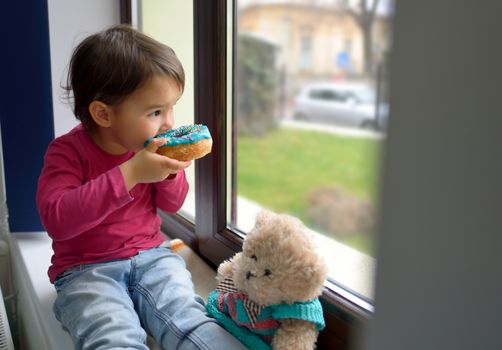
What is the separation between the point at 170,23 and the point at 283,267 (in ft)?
3.36

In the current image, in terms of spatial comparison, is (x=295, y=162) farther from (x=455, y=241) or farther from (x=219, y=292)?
(x=455, y=241)

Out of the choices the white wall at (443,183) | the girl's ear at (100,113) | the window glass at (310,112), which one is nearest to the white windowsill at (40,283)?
the window glass at (310,112)

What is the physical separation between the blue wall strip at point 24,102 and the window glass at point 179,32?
1.16 ft

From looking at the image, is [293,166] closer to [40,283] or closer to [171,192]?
[171,192]

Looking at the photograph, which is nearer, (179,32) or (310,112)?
(310,112)

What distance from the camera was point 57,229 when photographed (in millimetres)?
771

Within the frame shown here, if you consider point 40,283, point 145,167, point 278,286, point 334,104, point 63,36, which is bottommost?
point 40,283

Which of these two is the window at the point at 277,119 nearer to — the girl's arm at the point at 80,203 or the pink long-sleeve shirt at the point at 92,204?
the pink long-sleeve shirt at the point at 92,204

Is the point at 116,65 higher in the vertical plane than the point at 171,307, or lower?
higher

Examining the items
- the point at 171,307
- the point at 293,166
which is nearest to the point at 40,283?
the point at 171,307

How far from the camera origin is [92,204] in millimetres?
761

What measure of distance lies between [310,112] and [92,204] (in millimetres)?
493

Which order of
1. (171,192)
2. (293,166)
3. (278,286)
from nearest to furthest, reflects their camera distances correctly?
(278,286)
(171,192)
(293,166)

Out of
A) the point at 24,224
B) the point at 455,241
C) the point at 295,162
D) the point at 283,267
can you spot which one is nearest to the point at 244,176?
the point at 295,162
